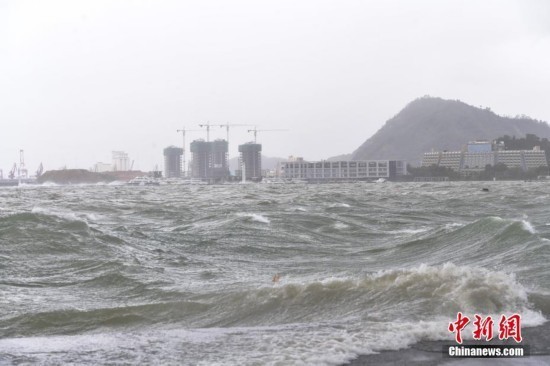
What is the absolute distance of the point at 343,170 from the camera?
17300 cm

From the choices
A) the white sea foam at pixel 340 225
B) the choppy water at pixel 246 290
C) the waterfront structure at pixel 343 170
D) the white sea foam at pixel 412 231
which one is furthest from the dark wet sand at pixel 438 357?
the waterfront structure at pixel 343 170

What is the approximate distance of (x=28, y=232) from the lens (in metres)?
15.4

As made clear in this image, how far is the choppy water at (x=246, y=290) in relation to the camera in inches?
236

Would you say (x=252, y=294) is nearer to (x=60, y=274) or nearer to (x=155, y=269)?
(x=155, y=269)

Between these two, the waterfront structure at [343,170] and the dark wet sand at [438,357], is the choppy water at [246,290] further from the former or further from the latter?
the waterfront structure at [343,170]

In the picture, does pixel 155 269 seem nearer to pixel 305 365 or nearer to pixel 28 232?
pixel 28 232

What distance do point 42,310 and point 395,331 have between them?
4583mm

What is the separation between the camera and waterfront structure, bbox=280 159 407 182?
16900 centimetres

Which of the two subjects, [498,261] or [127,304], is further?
[498,261]

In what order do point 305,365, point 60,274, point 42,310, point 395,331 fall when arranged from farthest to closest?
point 60,274
point 42,310
point 395,331
point 305,365

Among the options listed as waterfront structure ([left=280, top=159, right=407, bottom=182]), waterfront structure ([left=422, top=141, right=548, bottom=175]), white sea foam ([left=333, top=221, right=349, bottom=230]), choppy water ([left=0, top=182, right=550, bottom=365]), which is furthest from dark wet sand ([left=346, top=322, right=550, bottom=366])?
waterfront structure ([left=422, top=141, right=548, bottom=175])

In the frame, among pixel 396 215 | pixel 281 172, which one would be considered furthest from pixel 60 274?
pixel 281 172


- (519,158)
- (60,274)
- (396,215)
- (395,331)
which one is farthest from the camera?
(519,158)

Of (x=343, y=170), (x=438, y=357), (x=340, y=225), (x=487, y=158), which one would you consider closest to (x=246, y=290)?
(x=438, y=357)
